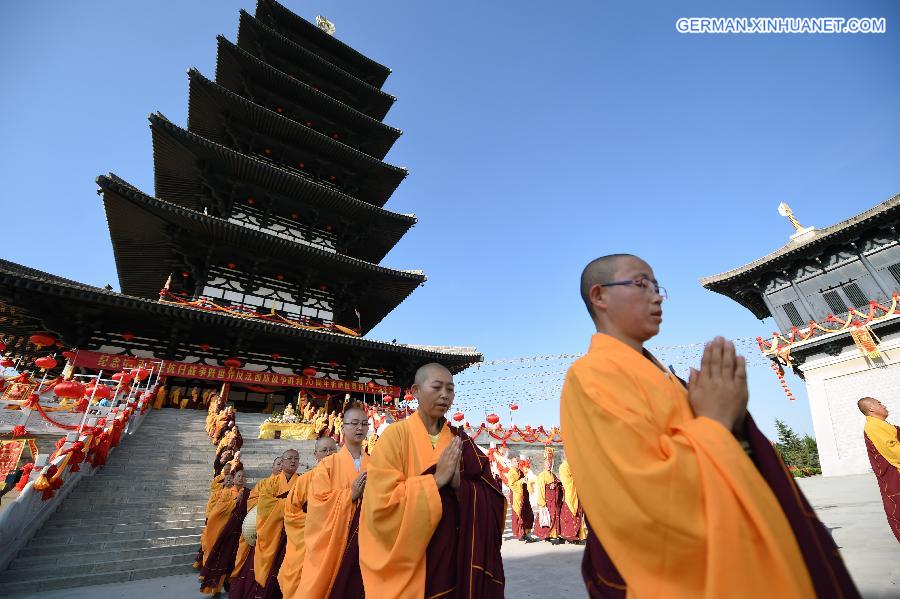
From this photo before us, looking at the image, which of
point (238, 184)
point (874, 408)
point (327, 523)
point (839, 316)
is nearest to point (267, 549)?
point (327, 523)

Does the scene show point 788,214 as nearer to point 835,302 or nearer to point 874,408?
point 835,302

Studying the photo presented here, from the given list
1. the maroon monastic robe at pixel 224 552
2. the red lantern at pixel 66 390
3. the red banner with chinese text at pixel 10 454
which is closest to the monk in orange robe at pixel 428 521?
the maroon monastic robe at pixel 224 552

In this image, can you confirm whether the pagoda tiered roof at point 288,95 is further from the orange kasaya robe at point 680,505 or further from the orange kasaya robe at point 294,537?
the orange kasaya robe at point 680,505

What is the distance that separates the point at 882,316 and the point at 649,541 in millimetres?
19559

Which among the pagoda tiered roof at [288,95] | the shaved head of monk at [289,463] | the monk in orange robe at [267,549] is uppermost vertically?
the pagoda tiered roof at [288,95]

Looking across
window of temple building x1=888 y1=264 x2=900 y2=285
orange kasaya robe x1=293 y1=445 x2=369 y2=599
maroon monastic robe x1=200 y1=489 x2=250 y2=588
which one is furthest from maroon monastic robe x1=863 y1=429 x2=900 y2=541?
window of temple building x1=888 y1=264 x2=900 y2=285

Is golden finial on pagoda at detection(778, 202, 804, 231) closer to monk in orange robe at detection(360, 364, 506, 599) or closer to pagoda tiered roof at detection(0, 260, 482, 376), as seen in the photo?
pagoda tiered roof at detection(0, 260, 482, 376)

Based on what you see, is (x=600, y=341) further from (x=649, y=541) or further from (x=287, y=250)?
(x=287, y=250)

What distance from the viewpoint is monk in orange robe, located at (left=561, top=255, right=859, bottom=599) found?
3.19ft

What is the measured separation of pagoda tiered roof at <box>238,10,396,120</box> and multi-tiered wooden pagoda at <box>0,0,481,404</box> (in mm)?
86

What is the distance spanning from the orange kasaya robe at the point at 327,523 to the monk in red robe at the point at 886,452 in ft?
17.9

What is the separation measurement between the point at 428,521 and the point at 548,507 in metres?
7.15

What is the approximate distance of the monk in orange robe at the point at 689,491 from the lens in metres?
0.97

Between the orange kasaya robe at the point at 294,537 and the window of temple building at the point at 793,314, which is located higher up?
the window of temple building at the point at 793,314
